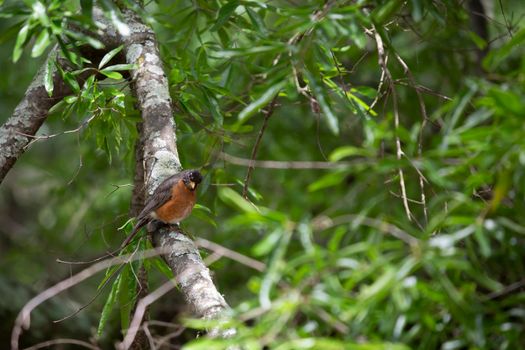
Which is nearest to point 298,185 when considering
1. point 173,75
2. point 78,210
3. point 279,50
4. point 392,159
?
point 78,210

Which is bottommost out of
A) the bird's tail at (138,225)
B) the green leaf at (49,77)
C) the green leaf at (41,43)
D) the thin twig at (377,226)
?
the bird's tail at (138,225)

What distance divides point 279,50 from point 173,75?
1.80 meters

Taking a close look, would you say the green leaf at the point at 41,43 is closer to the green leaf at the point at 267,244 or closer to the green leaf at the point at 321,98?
the green leaf at the point at 321,98

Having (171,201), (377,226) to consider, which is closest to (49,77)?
(171,201)

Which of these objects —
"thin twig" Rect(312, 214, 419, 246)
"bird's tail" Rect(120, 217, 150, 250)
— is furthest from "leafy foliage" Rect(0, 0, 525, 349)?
"bird's tail" Rect(120, 217, 150, 250)

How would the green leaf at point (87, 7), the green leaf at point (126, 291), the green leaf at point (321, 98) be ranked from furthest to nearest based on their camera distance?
the green leaf at point (126, 291), the green leaf at point (87, 7), the green leaf at point (321, 98)

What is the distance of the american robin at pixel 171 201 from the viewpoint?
151 inches

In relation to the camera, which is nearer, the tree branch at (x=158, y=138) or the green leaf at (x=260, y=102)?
the green leaf at (x=260, y=102)

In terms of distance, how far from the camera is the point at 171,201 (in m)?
3.89

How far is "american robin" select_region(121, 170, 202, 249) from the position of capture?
383 cm

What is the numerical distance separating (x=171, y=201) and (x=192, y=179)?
1.22 feet

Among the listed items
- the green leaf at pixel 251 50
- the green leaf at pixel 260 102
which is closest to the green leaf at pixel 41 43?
the green leaf at pixel 251 50

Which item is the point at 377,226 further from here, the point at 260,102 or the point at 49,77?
the point at 49,77

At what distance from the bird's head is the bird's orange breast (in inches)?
1.2
